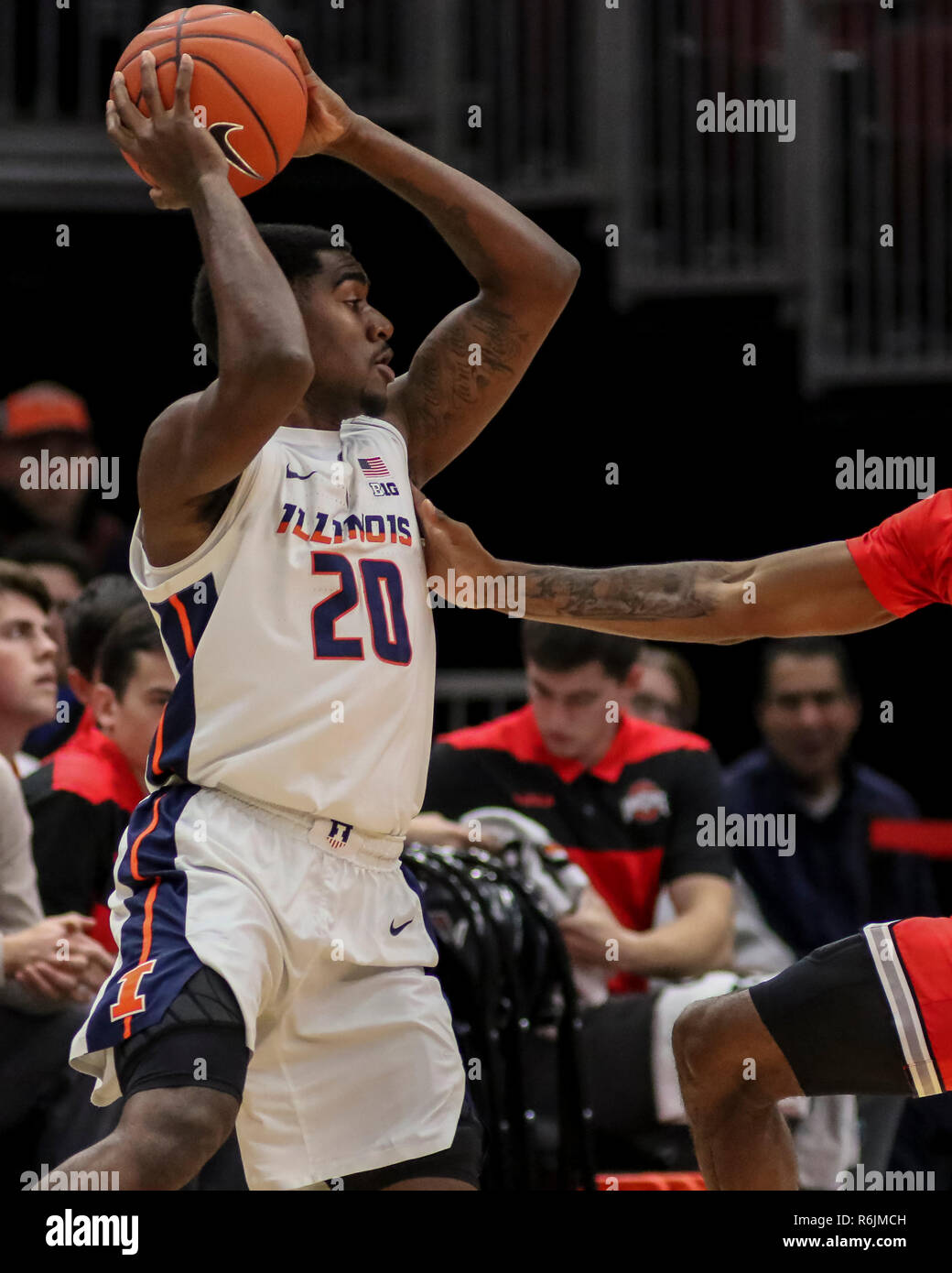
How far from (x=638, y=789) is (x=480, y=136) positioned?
507 centimetres

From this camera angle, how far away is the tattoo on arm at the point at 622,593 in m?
3.85

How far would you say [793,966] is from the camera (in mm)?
3480

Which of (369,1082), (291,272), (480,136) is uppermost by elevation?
(480,136)

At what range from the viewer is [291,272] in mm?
3621

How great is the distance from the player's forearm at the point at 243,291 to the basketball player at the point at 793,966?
2.01ft

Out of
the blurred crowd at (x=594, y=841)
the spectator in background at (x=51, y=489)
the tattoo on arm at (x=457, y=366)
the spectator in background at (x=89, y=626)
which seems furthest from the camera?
the spectator in background at (x=51, y=489)

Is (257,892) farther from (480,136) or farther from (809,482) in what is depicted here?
(480,136)

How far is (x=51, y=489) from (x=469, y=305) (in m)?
3.97

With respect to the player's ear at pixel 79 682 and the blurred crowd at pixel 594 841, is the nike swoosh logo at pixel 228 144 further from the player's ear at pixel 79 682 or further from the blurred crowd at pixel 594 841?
the player's ear at pixel 79 682

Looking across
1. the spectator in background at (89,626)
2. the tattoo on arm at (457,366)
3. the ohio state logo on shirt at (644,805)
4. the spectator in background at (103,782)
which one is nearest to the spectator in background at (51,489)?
the spectator in background at (89,626)

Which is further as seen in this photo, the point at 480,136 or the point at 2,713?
the point at 480,136

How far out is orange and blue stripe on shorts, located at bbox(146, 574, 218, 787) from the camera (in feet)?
10.8
